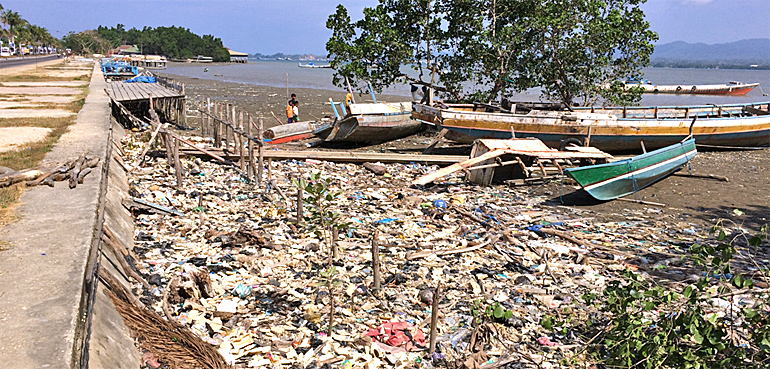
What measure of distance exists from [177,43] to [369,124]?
126307 mm

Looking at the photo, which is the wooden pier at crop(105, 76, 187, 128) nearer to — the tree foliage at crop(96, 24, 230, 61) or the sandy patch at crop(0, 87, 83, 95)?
the sandy patch at crop(0, 87, 83, 95)

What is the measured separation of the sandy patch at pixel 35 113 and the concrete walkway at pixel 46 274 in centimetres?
755

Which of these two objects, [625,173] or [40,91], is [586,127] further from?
[40,91]

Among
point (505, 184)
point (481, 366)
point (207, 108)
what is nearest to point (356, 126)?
point (207, 108)

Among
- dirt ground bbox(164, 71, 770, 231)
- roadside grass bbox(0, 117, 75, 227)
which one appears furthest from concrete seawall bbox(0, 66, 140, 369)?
dirt ground bbox(164, 71, 770, 231)

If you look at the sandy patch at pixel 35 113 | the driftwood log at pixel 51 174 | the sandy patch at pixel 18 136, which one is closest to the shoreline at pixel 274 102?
the sandy patch at pixel 35 113

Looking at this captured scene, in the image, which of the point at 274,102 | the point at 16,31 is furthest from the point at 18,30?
the point at 274,102

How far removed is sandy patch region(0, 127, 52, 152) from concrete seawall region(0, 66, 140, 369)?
361cm

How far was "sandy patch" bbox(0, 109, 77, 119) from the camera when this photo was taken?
13727mm

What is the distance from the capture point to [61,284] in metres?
4.47

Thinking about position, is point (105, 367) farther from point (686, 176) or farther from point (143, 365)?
point (686, 176)

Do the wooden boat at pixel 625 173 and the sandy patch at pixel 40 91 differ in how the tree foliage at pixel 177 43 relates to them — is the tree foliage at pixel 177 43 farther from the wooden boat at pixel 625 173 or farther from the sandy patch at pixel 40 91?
the wooden boat at pixel 625 173

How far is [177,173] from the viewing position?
9.89 metres

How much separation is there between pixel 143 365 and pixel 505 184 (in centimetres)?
907
